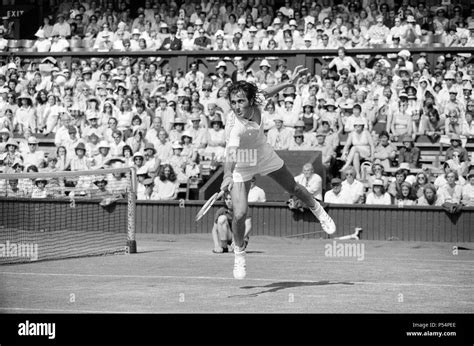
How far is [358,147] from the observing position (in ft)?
74.3

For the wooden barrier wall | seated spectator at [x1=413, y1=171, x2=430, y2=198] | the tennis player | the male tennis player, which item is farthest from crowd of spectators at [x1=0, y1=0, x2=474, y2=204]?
the male tennis player

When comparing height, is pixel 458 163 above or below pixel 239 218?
above

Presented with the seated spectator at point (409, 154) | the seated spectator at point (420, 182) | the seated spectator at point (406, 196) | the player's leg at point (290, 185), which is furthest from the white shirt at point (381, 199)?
the player's leg at point (290, 185)

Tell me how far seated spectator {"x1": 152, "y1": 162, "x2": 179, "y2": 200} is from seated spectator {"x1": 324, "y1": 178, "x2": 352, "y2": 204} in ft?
11.4

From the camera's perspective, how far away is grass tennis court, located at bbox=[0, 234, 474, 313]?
34.9ft

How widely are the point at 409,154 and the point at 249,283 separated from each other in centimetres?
1059

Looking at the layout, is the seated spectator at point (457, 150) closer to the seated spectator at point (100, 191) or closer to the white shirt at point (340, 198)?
the white shirt at point (340, 198)

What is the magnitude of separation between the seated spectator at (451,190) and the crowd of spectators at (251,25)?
5.50 m

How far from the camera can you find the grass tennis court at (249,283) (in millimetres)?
10633

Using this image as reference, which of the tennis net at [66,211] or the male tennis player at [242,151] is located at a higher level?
the male tennis player at [242,151]

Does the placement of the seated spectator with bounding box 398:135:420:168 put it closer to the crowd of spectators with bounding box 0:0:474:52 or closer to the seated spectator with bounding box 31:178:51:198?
the crowd of spectators with bounding box 0:0:474:52

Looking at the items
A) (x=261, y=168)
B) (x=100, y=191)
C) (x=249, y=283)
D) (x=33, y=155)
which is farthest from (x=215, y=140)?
(x=261, y=168)

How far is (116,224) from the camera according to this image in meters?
21.9

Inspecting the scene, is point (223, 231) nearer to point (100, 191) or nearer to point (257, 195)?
point (257, 195)
